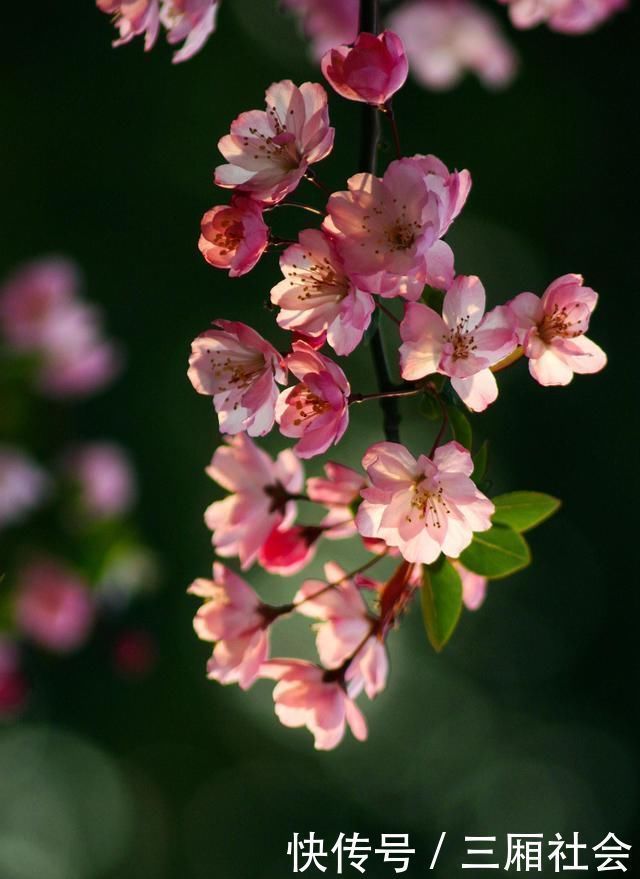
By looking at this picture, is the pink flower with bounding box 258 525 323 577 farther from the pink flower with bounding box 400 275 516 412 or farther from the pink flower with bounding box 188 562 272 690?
the pink flower with bounding box 400 275 516 412

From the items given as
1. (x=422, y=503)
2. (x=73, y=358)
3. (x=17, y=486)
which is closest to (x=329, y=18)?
(x=73, y=358)

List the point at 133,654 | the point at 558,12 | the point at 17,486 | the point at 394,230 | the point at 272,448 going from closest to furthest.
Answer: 1. the point at 394,230
2. the point at 558,12
3. the point at 17,486
4. the point at 133,654
5. the point at 272,448

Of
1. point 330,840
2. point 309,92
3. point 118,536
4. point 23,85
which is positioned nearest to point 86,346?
point 118,536

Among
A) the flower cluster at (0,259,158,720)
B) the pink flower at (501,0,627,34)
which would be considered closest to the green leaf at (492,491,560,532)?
the pink flower at (501,0,627,34)

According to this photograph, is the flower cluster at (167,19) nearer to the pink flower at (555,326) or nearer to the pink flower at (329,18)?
the pink flower at (555,326)

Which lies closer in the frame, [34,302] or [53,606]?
[53,606]

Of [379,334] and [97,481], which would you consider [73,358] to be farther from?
[379,334]

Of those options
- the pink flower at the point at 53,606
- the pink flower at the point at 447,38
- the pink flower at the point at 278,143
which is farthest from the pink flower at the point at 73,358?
the pink flower at the point at 278,143
